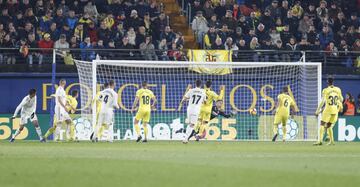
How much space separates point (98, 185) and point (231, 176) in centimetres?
256

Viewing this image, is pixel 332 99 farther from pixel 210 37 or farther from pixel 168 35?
pixel 168 35

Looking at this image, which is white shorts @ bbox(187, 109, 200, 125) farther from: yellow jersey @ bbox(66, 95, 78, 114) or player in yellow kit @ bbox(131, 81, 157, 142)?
yellow jersey @ bbox(66, 95, 78, 114)

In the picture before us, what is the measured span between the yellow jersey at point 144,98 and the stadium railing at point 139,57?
8.27ft

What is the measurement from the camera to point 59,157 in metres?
19.1

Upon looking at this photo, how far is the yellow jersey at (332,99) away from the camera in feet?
96.1

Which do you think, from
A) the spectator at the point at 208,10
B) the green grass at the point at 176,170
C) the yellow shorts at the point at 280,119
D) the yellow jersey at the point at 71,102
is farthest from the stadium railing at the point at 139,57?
the green grass at the point at 176,170

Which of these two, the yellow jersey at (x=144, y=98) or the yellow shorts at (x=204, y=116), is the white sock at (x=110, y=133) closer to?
the yellow jersey at (x=144, y=98)

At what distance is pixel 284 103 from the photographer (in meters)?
32.1

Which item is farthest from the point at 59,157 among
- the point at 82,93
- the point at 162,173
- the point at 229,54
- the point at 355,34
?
the point at 355,34

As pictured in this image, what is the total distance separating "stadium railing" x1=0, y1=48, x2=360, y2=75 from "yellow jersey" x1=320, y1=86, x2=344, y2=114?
14.3 ft

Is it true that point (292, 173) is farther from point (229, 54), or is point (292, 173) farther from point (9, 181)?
point (229, 54)

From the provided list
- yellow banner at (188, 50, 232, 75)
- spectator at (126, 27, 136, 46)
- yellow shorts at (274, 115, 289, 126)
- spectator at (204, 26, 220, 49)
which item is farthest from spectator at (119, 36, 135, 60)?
yellow shorts at (274, 115, 289, 126)

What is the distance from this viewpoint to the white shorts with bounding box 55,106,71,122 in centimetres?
3022

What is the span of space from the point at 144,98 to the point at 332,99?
19.4ft
